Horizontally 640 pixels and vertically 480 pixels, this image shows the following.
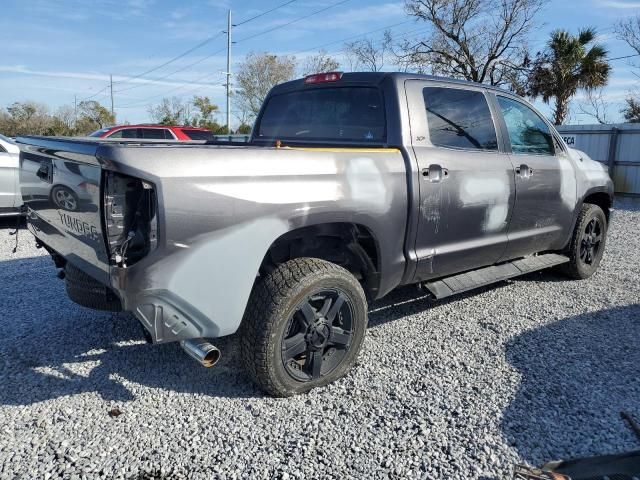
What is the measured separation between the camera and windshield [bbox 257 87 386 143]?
377 centimetres

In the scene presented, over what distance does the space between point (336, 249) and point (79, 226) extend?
5.14ft

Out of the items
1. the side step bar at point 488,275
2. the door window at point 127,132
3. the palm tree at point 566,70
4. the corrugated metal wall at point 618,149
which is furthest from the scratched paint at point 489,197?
the palm tree at point 566,70

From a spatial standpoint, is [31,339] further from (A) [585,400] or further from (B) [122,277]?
(A) [585,400]

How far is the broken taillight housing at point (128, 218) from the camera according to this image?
8.05 feet

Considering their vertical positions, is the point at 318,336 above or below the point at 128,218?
below

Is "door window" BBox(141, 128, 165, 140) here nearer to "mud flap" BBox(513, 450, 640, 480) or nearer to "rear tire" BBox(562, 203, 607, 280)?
"rear tire" BBox(562, 203, 607, 280)

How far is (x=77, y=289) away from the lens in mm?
3232

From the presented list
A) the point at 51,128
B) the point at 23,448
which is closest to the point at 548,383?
the point at 23,448

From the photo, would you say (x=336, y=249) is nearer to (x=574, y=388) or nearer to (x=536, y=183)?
(x=574, y=388)

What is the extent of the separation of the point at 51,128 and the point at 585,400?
4670 cm

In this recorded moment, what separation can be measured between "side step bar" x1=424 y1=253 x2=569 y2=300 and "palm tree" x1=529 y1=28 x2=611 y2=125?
70.7ft

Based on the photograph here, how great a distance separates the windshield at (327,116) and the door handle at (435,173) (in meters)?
0.38

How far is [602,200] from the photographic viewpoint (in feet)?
19.2

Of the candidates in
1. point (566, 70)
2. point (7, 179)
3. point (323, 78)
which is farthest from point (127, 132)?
point (566, 70)
